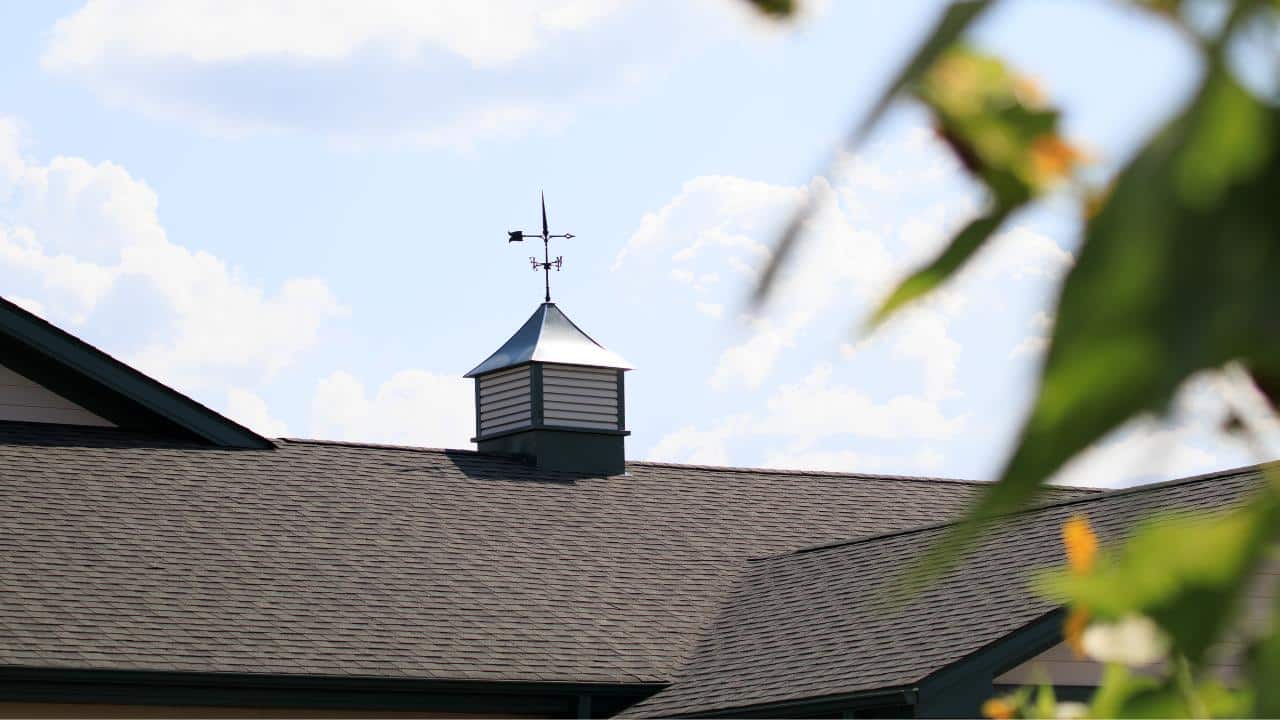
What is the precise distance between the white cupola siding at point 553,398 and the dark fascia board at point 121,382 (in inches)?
121

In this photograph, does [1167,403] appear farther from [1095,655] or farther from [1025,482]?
[1095,655]

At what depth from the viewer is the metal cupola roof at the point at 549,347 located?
1856 cm

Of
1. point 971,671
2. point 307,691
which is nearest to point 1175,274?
point 971,671

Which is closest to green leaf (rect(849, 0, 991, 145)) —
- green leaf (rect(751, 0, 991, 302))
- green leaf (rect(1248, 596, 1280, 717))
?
green leaf (rect(751, 0, 991, 302))

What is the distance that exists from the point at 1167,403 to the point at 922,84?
7.7 inches

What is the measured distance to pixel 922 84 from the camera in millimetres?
753

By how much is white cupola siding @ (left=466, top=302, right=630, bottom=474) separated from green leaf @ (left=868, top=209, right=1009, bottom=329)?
16935 mm

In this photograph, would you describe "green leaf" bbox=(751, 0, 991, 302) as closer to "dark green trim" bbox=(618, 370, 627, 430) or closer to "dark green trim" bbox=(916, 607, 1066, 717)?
"dark green trim" bbox=(916, 607, 1066, 717)

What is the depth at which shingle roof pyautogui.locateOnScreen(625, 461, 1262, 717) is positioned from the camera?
39.5 feet

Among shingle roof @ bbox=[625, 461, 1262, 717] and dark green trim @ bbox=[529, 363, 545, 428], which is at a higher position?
dark green trim @ bbox=[529, 363, 545, 428]

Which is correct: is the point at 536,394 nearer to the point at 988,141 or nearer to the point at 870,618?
the point at 870,618

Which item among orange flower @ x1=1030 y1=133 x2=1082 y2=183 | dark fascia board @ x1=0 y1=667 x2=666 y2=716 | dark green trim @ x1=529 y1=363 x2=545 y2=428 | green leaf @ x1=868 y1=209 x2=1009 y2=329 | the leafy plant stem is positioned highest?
dark green trim @ x1=529 y1=363 x2=545 y2=428

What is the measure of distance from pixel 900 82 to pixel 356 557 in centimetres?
1392

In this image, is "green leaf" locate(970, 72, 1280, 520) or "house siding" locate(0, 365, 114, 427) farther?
"house siding" locate(0, 365, 114, 427)
